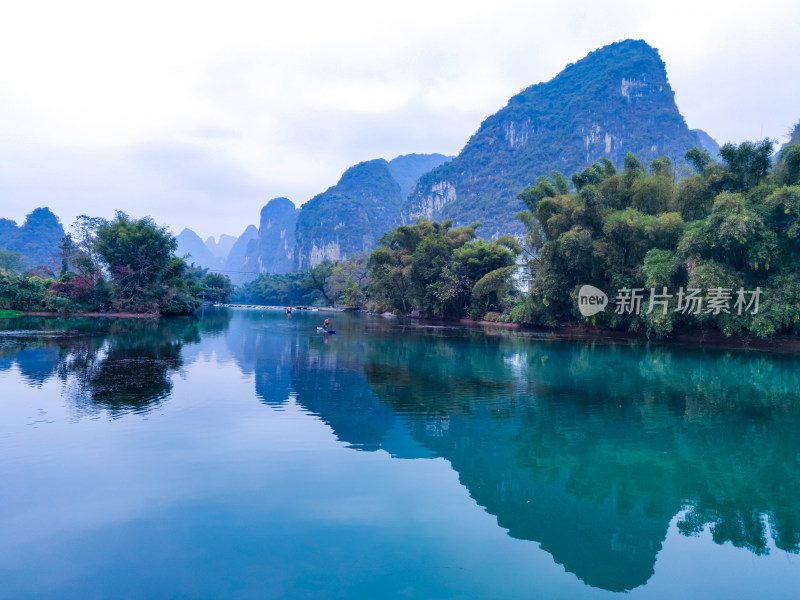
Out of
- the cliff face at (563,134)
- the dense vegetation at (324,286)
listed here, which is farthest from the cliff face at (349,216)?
the dense vegetation at (324,286)

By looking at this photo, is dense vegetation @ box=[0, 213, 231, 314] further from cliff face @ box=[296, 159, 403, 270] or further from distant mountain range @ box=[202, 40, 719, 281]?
cliff face @ box=[296, 159, 403, 270]

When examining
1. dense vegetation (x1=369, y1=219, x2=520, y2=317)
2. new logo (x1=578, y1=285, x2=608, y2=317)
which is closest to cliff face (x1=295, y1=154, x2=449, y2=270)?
dense vegetation (x1=369, y1=219, x2=520, y2=317)

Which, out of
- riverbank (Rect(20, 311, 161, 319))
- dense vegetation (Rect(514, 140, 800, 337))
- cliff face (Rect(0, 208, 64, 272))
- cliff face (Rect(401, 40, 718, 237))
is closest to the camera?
dense vegetation (Rect(514, 140, 800, 337))

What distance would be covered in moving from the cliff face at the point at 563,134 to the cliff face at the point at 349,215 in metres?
29.4

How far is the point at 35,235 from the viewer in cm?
11819

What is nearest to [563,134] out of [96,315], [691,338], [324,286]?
[324,286]

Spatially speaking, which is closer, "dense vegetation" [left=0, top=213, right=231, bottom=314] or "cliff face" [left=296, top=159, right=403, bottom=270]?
"dense vegetation" [left=0, top=213, right=231, bottom=314]

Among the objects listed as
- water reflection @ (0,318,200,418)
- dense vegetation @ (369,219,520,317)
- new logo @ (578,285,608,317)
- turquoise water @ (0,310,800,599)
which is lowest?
turquoise water @ (0,310,800,599)

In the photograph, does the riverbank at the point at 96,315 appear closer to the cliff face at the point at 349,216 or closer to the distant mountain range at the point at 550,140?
the distant mountain range at the point at 550,140

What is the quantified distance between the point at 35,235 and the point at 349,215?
82021 millimetres

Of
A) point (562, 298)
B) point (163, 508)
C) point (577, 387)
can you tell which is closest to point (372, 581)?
point (163, 508)

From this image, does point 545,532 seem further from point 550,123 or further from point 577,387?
point 550,123

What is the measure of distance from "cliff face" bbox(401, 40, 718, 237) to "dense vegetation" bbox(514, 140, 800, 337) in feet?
198

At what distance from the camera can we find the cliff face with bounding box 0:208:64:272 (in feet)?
369
